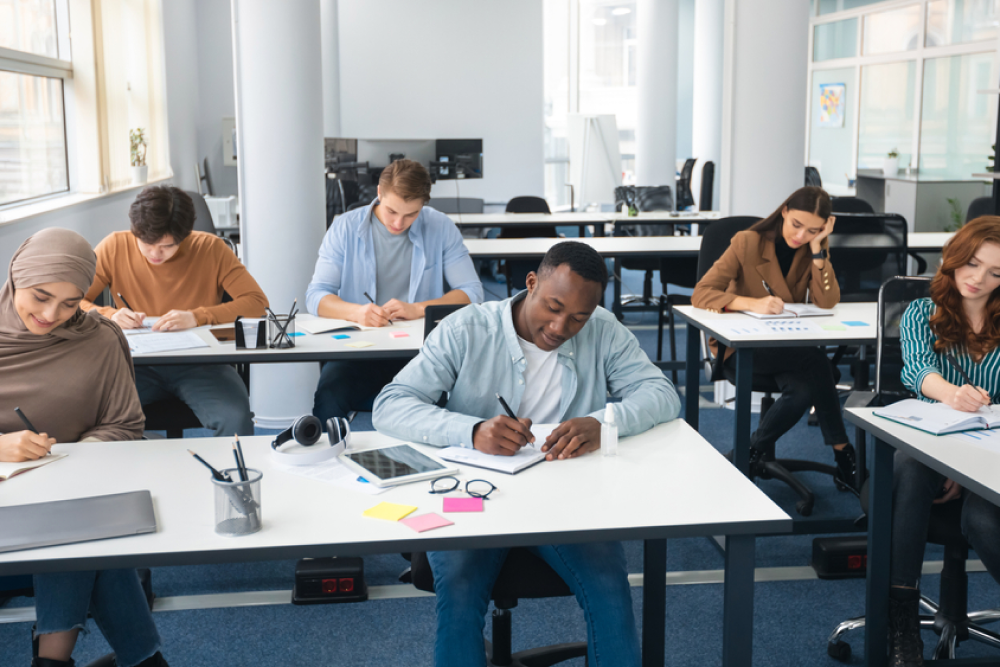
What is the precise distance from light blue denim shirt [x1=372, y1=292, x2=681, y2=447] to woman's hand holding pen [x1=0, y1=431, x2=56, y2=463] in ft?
2.30

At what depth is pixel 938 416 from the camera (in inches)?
83.8

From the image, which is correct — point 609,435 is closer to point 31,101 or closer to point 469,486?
point 469,486

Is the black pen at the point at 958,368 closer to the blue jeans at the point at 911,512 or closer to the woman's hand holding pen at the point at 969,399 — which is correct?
the woman's hand holding pen at the point at 969,399

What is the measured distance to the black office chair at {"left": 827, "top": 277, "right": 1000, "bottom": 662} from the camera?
7.11 ft

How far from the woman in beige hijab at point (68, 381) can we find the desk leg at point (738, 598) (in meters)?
1.21

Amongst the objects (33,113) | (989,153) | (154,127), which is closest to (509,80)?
(154,127)

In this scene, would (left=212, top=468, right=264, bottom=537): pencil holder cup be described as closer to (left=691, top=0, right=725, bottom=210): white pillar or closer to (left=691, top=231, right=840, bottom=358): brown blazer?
(left=691, top=231, right=840, bottom=358): brown blazer

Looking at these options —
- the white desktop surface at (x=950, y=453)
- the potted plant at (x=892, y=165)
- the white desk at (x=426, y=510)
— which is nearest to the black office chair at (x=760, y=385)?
the white desktop surface at (x=950, y=453)

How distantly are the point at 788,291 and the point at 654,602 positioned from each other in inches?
75.4

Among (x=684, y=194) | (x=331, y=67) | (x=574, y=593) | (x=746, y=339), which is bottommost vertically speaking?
(x=574, y=593)

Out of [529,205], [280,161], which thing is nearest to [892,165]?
[529,205]

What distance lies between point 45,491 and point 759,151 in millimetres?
3851

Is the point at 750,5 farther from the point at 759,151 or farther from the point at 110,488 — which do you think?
the point at 110,488

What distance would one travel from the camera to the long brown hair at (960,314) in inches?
92.3
